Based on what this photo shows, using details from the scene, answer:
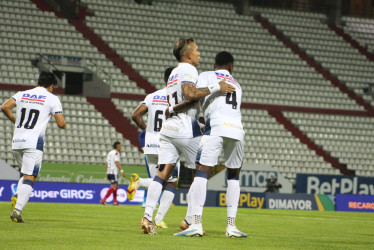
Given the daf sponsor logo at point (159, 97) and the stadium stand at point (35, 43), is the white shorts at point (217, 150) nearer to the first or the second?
the daf sponsor logo at point (159, 97)

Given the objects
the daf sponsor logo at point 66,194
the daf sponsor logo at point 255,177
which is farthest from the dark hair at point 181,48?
the daf sponsor logo at point 255,177

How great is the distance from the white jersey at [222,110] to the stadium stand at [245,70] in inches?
773

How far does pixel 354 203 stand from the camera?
90.1ft

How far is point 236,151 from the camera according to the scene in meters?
9.02

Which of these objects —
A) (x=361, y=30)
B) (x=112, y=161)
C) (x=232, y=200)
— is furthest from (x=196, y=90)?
(x=361, y=30)

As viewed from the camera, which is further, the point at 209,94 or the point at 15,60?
the point at 15,60

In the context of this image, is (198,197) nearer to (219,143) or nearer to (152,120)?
(219,143)

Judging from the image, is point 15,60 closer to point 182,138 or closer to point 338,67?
point 338,67

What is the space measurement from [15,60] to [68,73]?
95.3 inches

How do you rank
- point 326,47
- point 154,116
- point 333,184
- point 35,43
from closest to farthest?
point 154,116 → point 333,184 → point 35,43 → point 326,47

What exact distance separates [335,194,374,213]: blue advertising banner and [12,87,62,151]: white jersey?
18408mm

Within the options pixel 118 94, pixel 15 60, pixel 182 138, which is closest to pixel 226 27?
pixel 118 94

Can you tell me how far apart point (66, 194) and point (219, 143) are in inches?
666

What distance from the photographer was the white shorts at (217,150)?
8.76 meters
